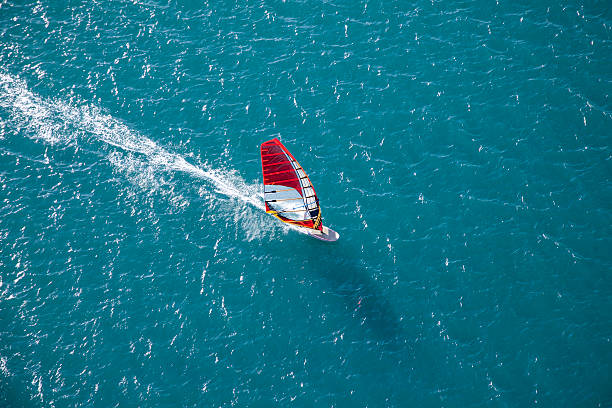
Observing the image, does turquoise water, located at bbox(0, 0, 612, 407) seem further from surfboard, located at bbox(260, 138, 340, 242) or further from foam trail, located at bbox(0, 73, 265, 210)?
surfboard, located at bbox(260, 138, 340, 242)

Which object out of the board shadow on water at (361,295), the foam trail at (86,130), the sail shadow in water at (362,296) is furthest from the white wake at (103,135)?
the sail shadow in water at (362,296)

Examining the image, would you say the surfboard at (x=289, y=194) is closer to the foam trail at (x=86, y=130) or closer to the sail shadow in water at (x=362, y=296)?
the sail shadow in water at (x=362, y=296)

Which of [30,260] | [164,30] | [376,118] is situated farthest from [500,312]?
[164,30]

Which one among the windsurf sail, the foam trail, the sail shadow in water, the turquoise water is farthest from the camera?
the foam trail

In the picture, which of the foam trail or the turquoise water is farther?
the foam trail

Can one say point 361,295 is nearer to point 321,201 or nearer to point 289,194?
point 321,201

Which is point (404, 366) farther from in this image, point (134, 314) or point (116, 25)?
point (116, 25)

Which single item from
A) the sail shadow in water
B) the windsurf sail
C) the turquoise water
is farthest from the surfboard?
the sail shadow in water
